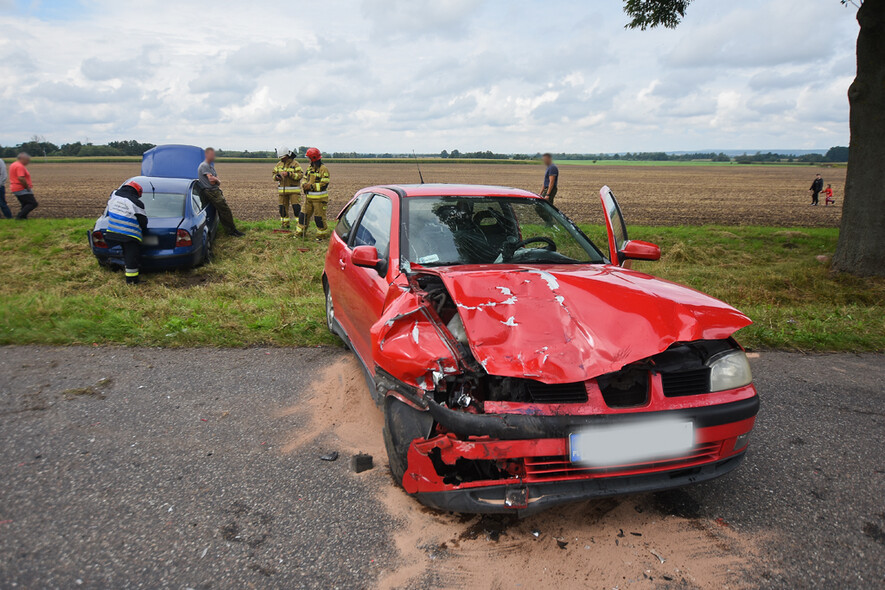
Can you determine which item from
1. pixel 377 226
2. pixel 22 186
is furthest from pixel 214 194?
pixel 377 226

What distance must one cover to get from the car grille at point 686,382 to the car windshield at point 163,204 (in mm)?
8625

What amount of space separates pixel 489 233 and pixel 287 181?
30.6ft

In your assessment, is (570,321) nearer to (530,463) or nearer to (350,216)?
(530,463)

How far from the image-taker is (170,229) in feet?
27.7

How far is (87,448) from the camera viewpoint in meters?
3.24

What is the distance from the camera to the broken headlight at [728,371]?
258 centimetres

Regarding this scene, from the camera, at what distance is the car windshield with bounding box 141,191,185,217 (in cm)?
899

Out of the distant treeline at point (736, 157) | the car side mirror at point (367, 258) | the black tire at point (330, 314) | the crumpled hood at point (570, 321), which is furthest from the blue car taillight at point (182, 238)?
the distant treeline at point (736, 157)

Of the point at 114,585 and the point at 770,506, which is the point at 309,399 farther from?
the point at 770,506

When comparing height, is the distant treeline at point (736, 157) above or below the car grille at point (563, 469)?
above

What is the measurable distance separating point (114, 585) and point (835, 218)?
981 inches

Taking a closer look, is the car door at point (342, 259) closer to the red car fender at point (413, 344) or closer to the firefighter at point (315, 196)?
the red car fender at point (413, 344)

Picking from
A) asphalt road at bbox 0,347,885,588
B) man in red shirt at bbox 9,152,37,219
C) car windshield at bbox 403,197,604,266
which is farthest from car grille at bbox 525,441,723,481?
man in red shirt at bbox 9,152,37,219

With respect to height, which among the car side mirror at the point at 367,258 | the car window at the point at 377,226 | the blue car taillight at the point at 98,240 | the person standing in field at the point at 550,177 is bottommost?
the blue car taillight at the point at 98,240
